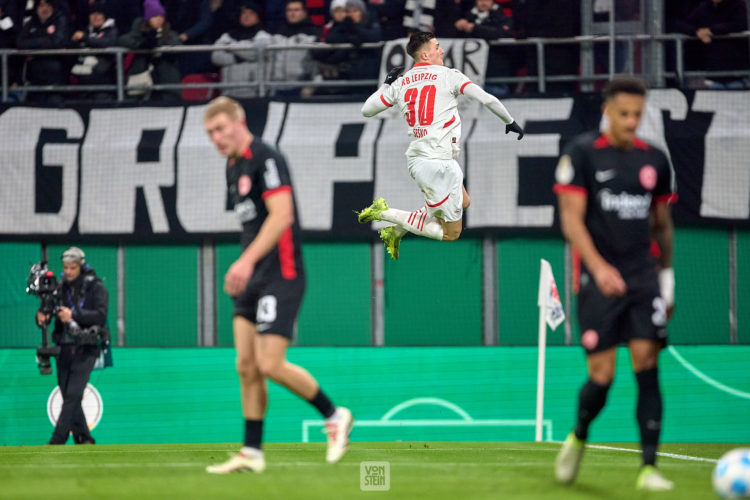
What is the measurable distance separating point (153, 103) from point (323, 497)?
42.0 ft

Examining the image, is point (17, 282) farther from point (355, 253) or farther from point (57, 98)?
point (355, 253)

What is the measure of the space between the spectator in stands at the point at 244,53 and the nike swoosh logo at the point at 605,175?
12.3 meters

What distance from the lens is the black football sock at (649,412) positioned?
6.18 meters

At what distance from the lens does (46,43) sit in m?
18.2

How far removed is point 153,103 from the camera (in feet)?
58.3

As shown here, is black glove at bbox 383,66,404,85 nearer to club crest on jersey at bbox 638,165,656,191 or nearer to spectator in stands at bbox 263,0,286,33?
club crest on jersey at bbox 638,165,656,191

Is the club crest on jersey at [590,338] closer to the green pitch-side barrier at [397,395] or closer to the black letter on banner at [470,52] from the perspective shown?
the green pitch-side barrier at [397,395]

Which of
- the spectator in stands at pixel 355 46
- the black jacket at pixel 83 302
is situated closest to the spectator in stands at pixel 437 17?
the spectator in stands at pixel 355 46

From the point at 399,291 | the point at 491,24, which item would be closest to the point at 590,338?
the point at 399,291

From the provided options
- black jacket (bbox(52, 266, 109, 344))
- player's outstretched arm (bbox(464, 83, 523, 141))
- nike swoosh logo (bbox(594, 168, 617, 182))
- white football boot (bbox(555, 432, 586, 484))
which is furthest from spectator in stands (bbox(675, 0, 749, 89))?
white football boot (bbox(555, 432, 586, 484))

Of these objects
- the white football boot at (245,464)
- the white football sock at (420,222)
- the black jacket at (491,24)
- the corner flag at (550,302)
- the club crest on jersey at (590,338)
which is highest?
the black jacket at (491,24)

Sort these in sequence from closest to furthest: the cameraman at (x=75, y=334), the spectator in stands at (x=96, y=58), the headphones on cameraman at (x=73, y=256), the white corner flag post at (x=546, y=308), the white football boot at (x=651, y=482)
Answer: the white football boot at (x=651, y=482)
the cameraman at (x=75, y=334)
the headphones on cameraman at (x=73, y=256)
the white corner flag post at (x=546, y=308)
the spectator in stands at (x=96, y=58)

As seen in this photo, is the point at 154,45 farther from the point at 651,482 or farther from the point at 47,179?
the point at 651,482

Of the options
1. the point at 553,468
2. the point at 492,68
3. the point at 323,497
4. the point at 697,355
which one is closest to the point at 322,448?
the point at 553,468
